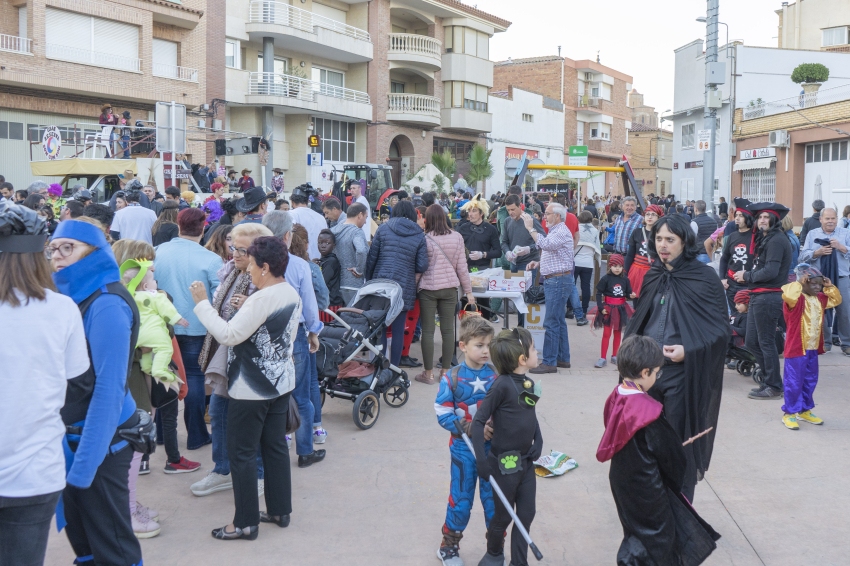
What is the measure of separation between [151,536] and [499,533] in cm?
213

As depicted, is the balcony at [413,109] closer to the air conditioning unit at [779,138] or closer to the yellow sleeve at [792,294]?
the air conditioning unit at [779,138]

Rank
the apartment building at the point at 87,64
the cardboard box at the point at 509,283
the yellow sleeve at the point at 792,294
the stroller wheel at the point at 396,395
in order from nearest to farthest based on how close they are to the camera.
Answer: the yellow sleeve at the point at 792,294
the stroller wheel at the point at 396,395
the cardboard box at the point at 509,283
the apartment building at the point at 87,64

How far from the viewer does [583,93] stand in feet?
195

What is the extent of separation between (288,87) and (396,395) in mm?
25857

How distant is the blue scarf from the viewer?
3.26m

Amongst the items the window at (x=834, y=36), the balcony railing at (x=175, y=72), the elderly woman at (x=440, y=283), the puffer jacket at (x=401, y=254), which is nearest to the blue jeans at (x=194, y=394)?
the puffer jacket at (x=401, y=254)

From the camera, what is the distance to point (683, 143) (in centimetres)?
4122

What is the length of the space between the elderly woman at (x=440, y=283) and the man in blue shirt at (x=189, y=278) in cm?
282

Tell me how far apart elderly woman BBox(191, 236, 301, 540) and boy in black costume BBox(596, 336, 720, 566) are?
1862 millimetres

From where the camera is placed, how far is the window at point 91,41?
76.9ft

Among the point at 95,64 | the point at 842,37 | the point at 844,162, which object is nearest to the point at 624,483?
the point at 95,64

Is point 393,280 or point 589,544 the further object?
point 393,280

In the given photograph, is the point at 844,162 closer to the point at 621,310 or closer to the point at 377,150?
the point at 377,150

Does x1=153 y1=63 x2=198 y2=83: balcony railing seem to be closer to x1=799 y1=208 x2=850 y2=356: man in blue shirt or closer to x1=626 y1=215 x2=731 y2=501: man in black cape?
x1=799 y1=208 x2=850 y2=356: man in blue shirt
